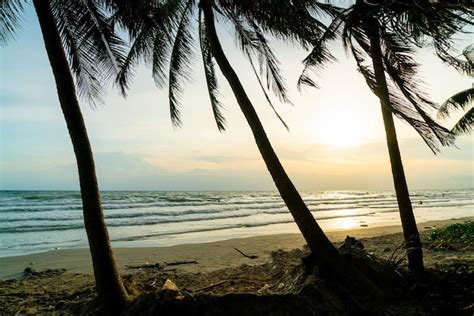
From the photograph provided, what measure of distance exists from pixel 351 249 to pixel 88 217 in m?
3.83

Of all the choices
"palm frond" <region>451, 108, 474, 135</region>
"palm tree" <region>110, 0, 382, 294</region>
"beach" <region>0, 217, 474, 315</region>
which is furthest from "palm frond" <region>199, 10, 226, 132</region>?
"palm frond" <region>451, 108, 474, 135</region>

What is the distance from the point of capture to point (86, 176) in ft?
16.3

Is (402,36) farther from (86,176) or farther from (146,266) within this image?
(146,266)

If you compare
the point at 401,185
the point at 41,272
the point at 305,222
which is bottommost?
the point at 41,272

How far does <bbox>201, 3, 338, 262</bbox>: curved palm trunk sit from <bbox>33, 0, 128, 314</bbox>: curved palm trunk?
249cm

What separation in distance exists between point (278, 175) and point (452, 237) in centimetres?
846

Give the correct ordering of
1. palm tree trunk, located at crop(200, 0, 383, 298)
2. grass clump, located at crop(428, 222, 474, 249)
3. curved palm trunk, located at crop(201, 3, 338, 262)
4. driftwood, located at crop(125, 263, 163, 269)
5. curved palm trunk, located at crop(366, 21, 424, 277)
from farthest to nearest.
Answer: grass clump, located at crop(428, 222, 474, 249) → driftwood, located at crop(125, 263, 163, 269) → curved palm trunk, located at crop(366, 21, 424, 277) → curved palm trunk, located at crop(201, 3, 338, 262) → palm tree trunk, located at crop(200, 0, 383, 298)

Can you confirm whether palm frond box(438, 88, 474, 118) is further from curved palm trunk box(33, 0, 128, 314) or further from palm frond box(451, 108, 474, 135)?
curved palm trunk box(33, 0, 128, 314)

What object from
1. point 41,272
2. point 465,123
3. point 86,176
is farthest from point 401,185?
point 465,123

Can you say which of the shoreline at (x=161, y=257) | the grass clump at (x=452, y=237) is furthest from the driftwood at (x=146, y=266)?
the grass clump at (x=452, y=237)

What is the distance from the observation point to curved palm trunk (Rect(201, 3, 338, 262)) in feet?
18.4

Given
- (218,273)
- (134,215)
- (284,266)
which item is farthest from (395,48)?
(134,215)

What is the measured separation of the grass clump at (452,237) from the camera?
35.7 feet

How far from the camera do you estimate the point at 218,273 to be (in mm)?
8227
